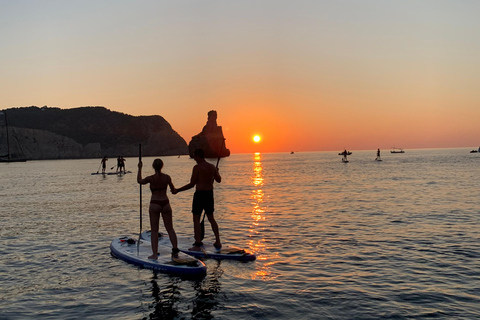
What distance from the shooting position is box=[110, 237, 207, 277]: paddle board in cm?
1001

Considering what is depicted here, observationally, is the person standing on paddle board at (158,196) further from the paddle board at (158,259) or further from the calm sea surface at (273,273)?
the calm sea surface at (273,273)

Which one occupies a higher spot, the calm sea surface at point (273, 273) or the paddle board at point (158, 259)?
the paddle board at point (158, 259)

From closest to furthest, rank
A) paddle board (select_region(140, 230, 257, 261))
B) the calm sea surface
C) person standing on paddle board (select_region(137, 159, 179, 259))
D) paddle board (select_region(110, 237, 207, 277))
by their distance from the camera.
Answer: the calm sea surface < paddle board (select_region(110, 237, 207, 277)) < person standing on paddle board (select_region(137, 159, 179, 259)) < paddle board (select_region(140, 230, 257, 261))

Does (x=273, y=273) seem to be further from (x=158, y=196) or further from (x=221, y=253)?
(x=158, y=196)

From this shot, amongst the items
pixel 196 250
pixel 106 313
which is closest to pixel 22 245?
pixel 196 250

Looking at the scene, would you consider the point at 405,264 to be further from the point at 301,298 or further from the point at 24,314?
the point at 24,314

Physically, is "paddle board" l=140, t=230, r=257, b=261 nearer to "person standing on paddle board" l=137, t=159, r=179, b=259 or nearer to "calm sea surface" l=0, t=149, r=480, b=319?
"calm sea surface" l=0, t=149, r=480, b=319

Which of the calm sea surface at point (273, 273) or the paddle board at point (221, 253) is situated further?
the paddle board at point (221, 253)

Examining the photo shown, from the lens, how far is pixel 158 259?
426 inches

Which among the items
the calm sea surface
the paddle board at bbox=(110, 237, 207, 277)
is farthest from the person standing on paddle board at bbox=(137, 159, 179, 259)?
the calm sea surface

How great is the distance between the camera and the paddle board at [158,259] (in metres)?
10.0

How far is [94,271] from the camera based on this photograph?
1077cm

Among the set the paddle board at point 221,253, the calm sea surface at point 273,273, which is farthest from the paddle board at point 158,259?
the paddle board at point 221,253

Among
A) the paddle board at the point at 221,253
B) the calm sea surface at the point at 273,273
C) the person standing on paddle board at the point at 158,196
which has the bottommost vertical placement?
the calm sea surface at the point at 273,273
